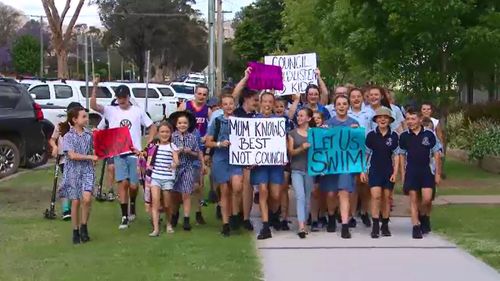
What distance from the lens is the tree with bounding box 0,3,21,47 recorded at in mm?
87750

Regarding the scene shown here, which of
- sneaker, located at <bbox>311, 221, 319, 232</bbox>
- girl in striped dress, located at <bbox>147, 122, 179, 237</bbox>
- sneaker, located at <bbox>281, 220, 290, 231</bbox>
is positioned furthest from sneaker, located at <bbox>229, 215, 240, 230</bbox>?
sneaker, located at <bbox>311, 221, 319, 232</bbox>

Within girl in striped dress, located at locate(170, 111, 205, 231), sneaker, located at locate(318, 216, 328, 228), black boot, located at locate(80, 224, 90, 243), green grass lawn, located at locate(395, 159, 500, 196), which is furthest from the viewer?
green grass lawn, located at locate(395, 159, 500, 196)

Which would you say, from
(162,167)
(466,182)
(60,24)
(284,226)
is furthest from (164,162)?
(60,24)

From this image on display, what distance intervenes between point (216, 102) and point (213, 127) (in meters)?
1.79

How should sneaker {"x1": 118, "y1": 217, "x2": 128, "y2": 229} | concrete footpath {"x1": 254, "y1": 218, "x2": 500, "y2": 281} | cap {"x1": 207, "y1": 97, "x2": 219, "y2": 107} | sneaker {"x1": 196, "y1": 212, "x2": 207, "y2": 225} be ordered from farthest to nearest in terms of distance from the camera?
cap {"x1": 207, "y1": 97, "x2": 219, "y2": 107}, sneaker {"x1": 196, "y1": 212, "x2": 207, "y2": 225}, sneaker {"x1": 118, "y1": 217, "x2": 128, "y2": 229}, concrete footpath {"x1": 254, "y1": 218, "x2": 500, "y2": 281}

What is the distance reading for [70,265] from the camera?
7.98 meters

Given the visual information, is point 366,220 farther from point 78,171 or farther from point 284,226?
point 78,171

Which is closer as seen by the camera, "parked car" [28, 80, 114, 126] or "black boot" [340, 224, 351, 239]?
"black boot" [340, 224, 351, 239]

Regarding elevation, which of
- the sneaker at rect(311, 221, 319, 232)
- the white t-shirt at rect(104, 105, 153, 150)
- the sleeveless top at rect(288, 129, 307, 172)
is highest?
the white t-shirt at rect(104, 105, 153, 150)

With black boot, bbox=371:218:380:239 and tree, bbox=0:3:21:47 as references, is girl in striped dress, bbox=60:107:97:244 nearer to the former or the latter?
black boot, bbox=371:218:380:239

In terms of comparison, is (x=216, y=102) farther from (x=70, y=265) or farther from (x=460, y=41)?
(x=460, y=41)

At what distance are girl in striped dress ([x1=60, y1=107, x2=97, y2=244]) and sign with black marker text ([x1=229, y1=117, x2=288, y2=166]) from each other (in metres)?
1.55

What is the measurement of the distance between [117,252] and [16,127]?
834 centimetres

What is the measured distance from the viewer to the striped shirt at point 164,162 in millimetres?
9641
